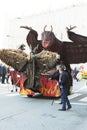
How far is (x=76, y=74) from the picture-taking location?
3522cm

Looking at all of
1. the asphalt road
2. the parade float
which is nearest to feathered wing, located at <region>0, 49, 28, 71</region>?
the parade float

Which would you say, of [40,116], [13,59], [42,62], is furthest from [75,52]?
[40,116]

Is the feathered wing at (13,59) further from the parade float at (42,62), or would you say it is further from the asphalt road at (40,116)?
the asphalt road at (40,116)

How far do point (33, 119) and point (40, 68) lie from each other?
6477mm

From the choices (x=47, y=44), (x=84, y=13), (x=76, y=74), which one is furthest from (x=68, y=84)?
(x=84, y=13)

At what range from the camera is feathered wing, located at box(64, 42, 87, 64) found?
17263 mm

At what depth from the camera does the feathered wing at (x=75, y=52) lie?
1726 cm

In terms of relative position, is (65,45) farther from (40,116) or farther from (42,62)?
(40,116)

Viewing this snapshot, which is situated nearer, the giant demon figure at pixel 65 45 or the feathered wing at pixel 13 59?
the giant demon figure at pixel 65 45

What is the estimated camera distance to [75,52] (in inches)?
700

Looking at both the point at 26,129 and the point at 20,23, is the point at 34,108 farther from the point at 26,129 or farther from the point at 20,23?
the point at 20,23

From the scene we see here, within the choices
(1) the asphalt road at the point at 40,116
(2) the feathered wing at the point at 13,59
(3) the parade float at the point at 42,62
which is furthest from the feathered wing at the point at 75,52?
(1) the asphalt road at the point at 40,116

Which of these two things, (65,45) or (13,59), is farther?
(65,45)

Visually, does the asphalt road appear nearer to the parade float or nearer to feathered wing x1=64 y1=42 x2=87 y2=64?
the parade float
